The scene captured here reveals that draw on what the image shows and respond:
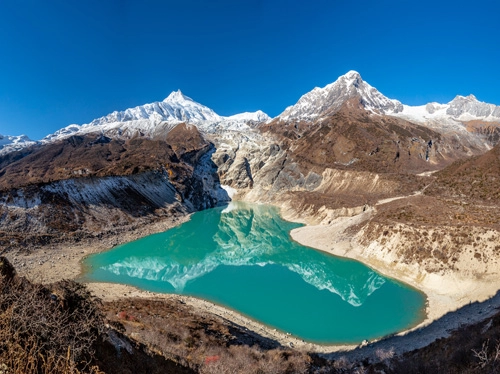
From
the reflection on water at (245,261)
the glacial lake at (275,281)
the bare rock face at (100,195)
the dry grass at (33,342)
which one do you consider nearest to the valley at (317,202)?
the bare rock face at (100,195)

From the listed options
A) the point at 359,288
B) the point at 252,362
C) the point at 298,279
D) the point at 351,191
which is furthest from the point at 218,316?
the point at 351,191

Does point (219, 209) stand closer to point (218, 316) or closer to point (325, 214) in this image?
point (325, 214)

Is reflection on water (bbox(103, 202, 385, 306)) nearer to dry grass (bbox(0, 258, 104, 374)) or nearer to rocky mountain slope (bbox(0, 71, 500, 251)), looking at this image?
rocky mountain slope (bbox(0, 71, 500, 251))

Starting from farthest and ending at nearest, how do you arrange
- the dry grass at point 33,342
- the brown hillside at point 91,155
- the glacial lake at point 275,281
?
the brown hillside at point 91,155, the glacial lake at point 275,281, the dry grass at point 33,342

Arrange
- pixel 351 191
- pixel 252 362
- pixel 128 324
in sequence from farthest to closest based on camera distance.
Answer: pixel 351 191 → pixel 128 324 → pixel 252 362

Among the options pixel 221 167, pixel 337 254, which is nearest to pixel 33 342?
pixel 337 254

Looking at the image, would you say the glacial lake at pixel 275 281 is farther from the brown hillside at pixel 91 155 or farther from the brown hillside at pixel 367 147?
the brown hillside at pixel 91 155
